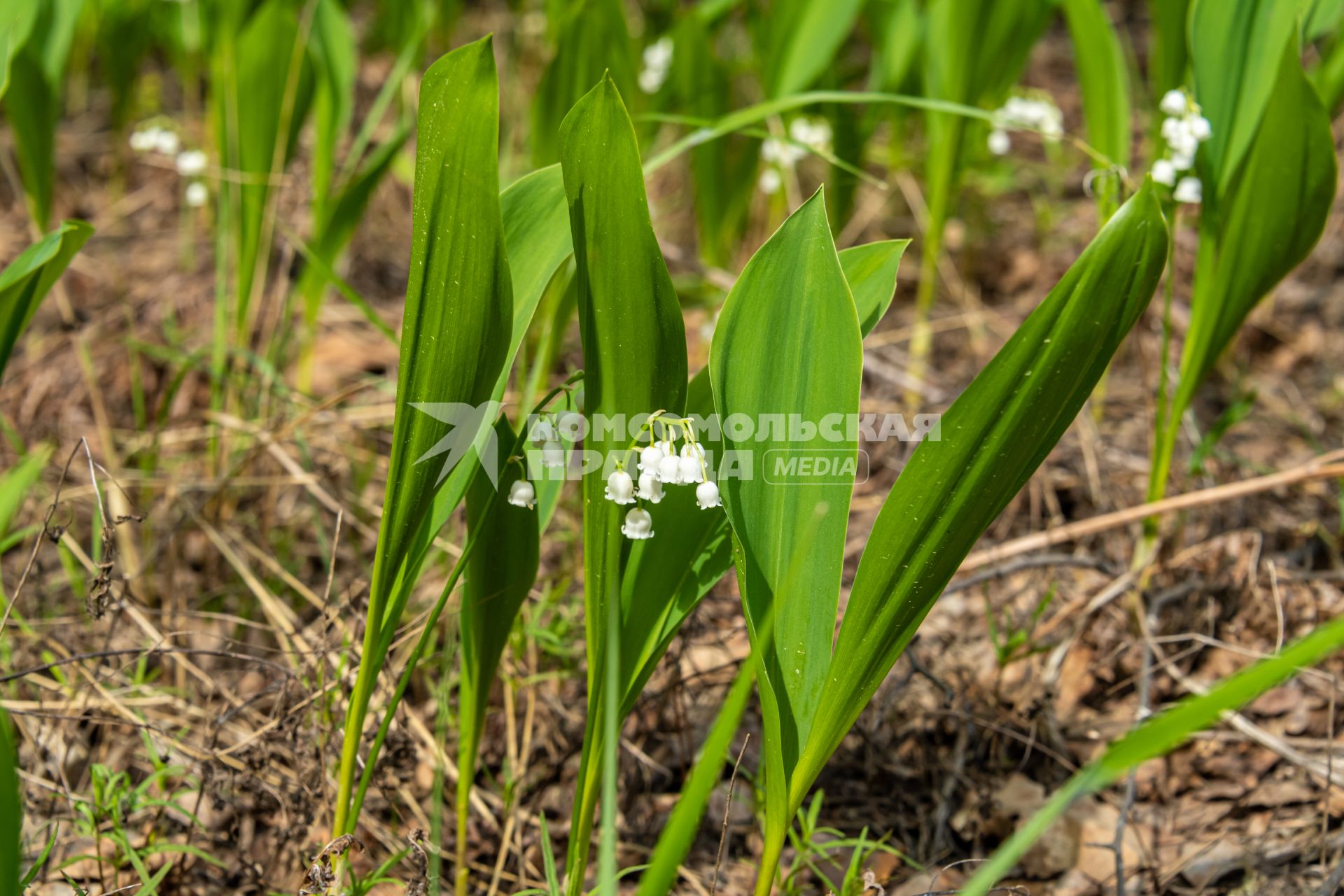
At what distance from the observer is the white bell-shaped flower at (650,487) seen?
90 centimetres

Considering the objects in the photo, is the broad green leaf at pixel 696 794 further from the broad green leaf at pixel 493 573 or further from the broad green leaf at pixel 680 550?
the broad green leaf at pixel 493 573

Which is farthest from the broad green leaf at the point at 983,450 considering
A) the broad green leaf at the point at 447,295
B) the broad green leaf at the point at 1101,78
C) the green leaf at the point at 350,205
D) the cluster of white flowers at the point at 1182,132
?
the green leaf at the point at 350,205

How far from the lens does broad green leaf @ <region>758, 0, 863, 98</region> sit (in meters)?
2.19

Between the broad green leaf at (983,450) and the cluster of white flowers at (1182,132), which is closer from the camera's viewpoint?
the broad green leaf at (983,450)

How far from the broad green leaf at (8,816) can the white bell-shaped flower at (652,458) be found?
51cm

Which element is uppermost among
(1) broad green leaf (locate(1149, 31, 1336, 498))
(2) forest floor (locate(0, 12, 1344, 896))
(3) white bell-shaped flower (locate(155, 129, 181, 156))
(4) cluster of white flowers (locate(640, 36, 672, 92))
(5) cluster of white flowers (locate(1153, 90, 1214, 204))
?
(4) cluster of white flowers (locate(640, 36, 672, 92))

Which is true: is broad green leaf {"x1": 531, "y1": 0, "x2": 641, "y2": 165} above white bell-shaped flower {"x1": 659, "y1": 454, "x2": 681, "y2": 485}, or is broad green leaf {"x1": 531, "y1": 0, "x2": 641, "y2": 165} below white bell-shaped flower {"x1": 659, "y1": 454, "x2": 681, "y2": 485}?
above

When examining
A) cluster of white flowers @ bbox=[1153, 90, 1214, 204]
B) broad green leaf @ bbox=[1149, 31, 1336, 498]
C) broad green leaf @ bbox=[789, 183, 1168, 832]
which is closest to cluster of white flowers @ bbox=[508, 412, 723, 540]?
broad green leaf @ bbox=[789, 183, 1168, 832]

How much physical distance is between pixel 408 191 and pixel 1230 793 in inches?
117

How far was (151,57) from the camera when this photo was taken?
4816mm

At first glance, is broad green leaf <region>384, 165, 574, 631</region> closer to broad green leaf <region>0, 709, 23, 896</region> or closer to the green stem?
broad green leaf <region>0, 709, 23, 896</region>

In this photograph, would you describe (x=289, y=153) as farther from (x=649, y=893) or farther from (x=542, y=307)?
(x=649, y=893)

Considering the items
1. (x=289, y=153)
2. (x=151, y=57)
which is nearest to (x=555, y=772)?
(x=289, y=153)

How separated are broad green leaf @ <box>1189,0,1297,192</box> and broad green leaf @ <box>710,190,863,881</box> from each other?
0.81 m
